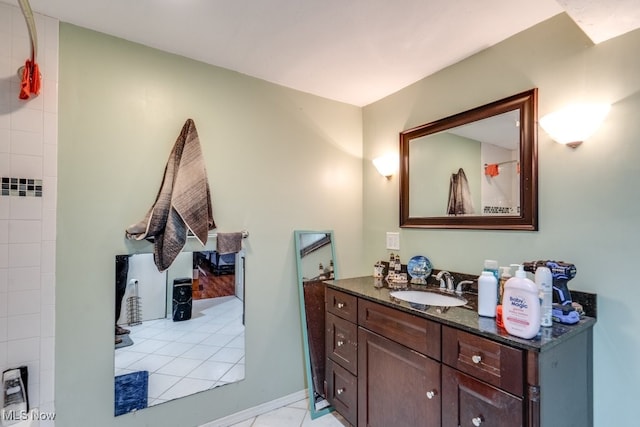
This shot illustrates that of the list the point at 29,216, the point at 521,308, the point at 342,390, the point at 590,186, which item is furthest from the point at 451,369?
the point at 29,216

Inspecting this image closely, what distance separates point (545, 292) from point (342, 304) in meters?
1.08

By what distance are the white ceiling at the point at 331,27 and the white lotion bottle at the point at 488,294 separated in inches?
43.7

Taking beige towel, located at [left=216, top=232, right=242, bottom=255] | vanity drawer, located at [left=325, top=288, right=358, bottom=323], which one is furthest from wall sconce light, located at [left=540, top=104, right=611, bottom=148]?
beige towel, located at [left=216, top=232, right=242, bottom=255]

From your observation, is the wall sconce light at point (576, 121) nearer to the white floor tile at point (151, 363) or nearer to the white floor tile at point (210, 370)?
the white floor tile at point (210, 370)

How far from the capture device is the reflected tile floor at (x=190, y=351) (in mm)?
1720

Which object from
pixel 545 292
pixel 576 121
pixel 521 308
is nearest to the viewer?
pixel 521 308

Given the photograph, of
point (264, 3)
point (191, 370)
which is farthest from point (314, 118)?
point (191, 370)

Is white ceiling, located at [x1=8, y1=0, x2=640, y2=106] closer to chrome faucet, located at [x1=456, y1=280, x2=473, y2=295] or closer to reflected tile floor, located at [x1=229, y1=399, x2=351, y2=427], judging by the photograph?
chrome faucet, located at [x1=456, y1=280, x2=473, y2=295]

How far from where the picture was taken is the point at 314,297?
2.27 m

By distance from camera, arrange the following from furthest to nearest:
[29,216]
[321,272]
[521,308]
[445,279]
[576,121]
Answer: [321,272], [445,279], [29,216], [576,121], [521,308]

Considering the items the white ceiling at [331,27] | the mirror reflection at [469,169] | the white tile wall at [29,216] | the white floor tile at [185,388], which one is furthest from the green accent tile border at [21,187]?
the mirror reflection at [469,169]

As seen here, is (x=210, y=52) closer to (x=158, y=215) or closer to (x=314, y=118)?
(x=314, y=118)

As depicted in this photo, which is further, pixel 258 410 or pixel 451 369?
pixel 258 410

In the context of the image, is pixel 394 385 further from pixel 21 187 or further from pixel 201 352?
pixel 21 187
